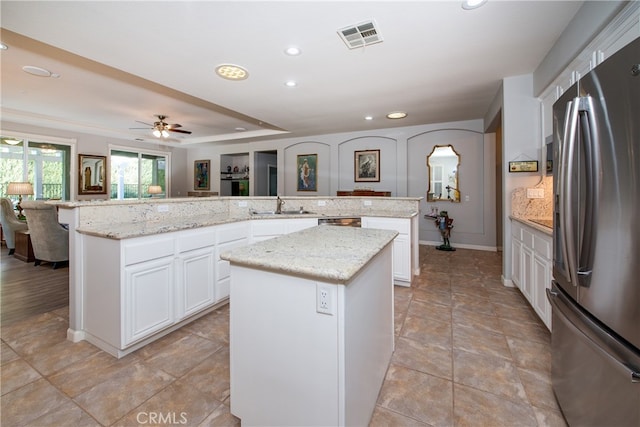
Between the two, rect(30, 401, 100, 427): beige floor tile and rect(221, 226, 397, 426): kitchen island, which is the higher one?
rect(221, 226, 397, 426): kitchen island

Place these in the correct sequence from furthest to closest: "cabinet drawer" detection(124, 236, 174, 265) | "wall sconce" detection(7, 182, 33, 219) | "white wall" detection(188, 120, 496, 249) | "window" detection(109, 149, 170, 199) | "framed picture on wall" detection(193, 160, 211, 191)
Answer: "framed picture on wall" detection(193, 160, 211, 191)
"window" detection(109, 149, 170, 199)
"white wall" detection(188, 120, 496, 249)
"wall sconce" detection(7, 182, 33, 219)
"cabinet drawer" detection(124, 236, 174, 265)

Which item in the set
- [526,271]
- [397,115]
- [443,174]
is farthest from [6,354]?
[443,174]

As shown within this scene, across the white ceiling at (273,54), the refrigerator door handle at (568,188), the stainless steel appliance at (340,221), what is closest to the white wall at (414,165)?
the white ceiling at (273,54)

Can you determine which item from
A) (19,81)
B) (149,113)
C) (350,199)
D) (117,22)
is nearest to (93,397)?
(117,22)

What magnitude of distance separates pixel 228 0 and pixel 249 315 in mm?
2146

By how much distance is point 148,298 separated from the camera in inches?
82.7

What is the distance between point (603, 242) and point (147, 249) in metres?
2.62

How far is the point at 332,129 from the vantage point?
6.38 meters

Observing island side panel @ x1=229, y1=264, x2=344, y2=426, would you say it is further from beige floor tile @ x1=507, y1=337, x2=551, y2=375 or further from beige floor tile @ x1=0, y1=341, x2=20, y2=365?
beige floor tile @ x1=0, y1=341, x2=20, y2=365

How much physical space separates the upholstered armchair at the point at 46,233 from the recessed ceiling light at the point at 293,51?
4109 millimetres

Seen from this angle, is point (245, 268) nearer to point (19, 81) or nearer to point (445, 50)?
point (445, 50)

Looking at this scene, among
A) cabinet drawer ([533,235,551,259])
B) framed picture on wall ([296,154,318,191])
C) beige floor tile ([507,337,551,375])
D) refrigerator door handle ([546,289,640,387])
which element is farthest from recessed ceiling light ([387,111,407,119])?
refrigerator door handle ([546,289,640,387])

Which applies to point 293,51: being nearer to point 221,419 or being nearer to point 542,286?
point 221,419

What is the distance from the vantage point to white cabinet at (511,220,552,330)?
2.20 m
